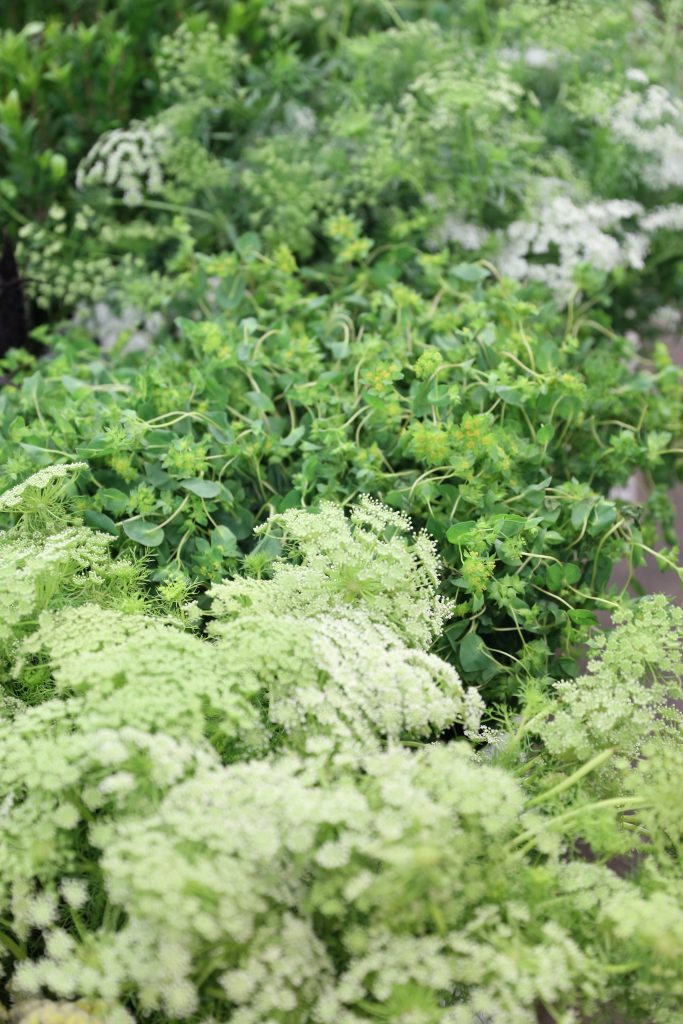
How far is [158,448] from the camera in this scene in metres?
1.20

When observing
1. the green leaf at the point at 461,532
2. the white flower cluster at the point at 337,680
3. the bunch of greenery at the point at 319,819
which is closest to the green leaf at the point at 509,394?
the green leaf at the point at 461,532

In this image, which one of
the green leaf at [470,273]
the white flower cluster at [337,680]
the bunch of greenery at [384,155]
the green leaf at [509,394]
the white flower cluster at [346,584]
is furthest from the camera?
the bunch of greenery at [384,155]

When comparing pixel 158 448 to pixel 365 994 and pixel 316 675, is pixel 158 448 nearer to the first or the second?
pixel 316 675

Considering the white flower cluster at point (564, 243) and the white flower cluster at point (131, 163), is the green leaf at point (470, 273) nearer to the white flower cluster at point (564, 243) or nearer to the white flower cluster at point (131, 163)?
the white flower cluster at point (564, 243)

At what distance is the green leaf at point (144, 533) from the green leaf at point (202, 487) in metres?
0.06

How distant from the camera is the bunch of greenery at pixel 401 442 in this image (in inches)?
45.2

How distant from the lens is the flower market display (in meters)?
0.74

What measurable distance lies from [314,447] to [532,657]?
39cm

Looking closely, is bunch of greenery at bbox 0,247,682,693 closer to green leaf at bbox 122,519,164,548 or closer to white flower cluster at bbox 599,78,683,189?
green leaf at bbox 122,519,164,548

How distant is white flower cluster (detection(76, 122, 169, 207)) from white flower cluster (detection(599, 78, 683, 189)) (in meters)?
0.89

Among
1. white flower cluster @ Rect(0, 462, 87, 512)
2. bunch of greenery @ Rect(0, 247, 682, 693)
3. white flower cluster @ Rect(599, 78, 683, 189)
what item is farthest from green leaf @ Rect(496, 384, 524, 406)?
white flower cluster @ Rect(599, 78, 683, 189)

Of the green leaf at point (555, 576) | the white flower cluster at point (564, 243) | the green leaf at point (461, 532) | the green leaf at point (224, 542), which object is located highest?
the white flower cluster at point (564, 243)

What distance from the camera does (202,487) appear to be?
3.74ft

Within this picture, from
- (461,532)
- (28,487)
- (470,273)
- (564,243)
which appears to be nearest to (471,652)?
(461,532)
